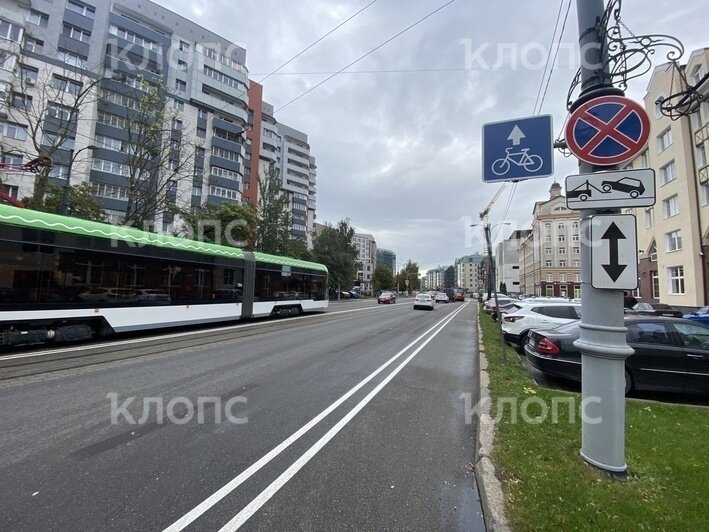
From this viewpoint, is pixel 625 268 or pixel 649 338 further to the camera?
pixel 649 338

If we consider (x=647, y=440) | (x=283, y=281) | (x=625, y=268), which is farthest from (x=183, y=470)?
(x=283, y=281)

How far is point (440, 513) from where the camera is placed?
2803 mm

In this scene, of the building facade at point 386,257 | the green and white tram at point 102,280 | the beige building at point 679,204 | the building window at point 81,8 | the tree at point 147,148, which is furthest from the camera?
the building facade at point 386,257

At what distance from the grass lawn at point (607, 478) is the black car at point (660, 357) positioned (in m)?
1.14

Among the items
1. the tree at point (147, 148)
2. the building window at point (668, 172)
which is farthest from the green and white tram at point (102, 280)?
the building window at point (668, 172)

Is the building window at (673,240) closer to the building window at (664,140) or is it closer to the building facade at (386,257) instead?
the building window at (664,140)

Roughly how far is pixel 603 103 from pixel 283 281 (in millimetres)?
16475

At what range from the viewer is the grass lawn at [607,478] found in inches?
99.7

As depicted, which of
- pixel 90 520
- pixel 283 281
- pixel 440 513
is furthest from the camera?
pixel 283 281

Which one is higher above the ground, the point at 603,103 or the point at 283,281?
the point at 603,103

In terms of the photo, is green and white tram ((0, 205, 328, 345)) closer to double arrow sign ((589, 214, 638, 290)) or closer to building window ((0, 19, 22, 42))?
double arrow sign ((589, 214, 638, 290))

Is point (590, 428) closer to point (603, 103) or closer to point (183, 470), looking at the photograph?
point (603, 103)

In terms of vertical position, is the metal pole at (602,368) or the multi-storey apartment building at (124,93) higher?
the multi-storey apartment building at (124,93)

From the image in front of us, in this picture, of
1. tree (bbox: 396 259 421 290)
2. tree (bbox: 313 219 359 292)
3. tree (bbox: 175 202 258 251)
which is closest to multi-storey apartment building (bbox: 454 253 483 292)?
tree (bbox: 396 259 421 290)
